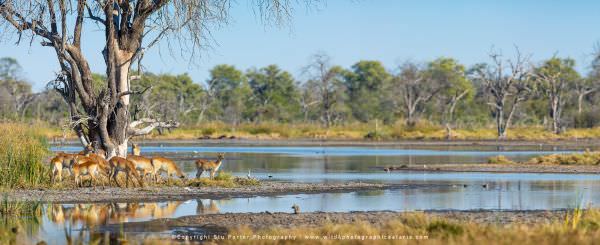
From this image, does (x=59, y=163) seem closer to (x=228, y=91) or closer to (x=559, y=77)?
(x=559, y=77)

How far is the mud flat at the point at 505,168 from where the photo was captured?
122 ft

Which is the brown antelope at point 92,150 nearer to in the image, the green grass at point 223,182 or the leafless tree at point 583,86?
the green grass at point 223,182

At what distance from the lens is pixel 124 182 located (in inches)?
1064

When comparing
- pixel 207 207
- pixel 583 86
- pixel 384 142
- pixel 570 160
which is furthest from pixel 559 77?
pixel 207 207

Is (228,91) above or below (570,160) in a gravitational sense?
above

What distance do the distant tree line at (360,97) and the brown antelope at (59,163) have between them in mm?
61965

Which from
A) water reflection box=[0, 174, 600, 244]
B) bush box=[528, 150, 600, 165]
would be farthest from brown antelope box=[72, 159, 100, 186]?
bush box=[528, 150, 600, 165]

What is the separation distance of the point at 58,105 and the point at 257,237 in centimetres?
8674

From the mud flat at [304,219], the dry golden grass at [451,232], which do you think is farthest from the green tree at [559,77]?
the dry golden grass at [451,232]

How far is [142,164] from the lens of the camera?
2698 cm

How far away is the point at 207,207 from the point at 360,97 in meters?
101

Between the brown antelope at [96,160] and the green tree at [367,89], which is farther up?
the green tree at [367,89]

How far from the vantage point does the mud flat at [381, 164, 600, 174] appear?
1464 inches

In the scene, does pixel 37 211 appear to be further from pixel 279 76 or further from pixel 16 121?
pixel 279 76
